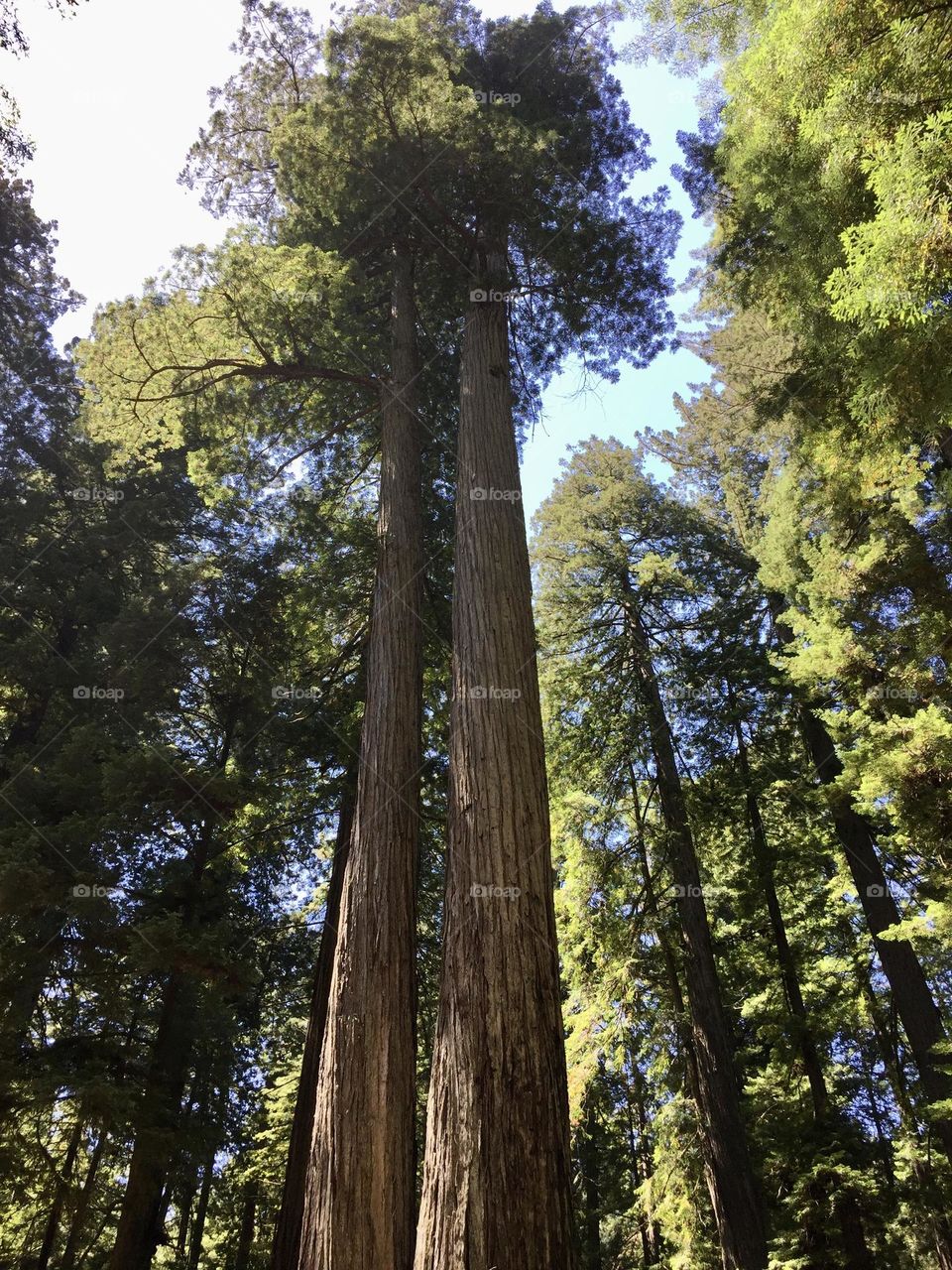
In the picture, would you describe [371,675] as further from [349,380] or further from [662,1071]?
[662,1071]

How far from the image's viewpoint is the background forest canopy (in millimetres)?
3711

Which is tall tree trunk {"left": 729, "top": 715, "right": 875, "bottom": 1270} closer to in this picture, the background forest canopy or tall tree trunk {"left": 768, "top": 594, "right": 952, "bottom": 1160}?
the background forest canopy

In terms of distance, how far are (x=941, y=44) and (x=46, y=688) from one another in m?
12.2

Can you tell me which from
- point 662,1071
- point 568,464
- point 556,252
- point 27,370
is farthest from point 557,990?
point 27,370

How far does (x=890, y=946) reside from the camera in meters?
8.69

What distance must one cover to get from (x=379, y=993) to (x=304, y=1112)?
3.44m

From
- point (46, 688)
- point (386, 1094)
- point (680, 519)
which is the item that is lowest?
point (386, 1094)

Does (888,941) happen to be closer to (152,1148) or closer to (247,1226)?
(152,1148)

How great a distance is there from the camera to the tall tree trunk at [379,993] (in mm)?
3592

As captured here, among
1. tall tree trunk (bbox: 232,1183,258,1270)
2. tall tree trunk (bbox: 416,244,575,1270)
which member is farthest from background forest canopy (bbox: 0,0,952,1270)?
tall tree trunk (bbox: 232,1183,258,1270)

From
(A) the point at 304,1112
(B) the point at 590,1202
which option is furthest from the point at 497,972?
(B) the point at 590,1202

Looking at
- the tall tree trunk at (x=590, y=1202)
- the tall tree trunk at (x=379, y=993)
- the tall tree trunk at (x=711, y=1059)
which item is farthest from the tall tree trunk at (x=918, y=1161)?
the tall tree trunk at (x=379, y=993)

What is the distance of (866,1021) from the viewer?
1426 cm

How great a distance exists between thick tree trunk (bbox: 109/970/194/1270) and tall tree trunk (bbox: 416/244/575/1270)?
552cm
